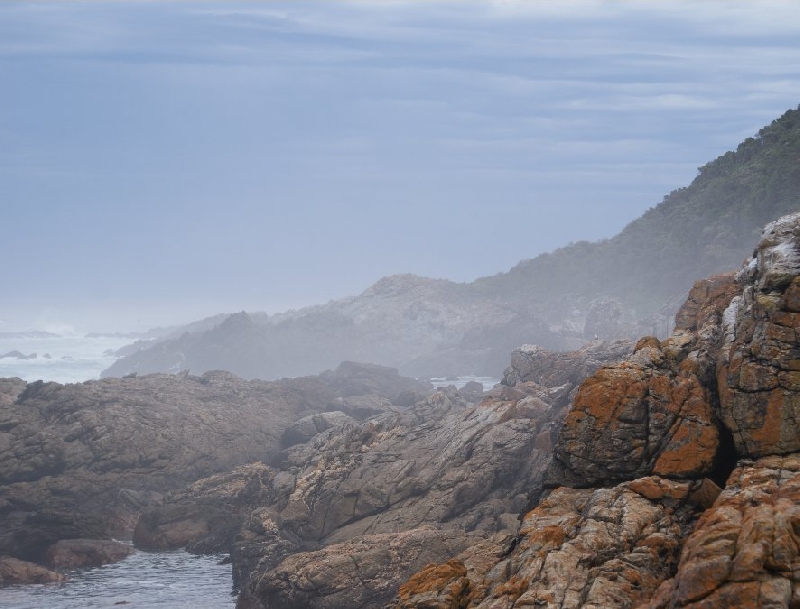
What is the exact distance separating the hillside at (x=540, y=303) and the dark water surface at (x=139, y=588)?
1848 inches

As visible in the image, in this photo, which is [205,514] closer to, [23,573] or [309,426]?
[23,573]

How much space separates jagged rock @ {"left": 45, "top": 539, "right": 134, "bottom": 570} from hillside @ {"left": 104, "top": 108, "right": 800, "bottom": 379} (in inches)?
1896

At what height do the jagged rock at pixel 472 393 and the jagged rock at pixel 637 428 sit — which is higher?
the jagged rock at pixel 637 428

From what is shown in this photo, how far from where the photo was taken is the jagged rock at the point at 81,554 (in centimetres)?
3320

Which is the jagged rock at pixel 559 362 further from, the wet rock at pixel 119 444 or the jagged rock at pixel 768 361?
the jagged rock at pixel 768 361

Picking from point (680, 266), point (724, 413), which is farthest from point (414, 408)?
point (680, 266)

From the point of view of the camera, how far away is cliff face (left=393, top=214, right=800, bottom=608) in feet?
A: 37.2

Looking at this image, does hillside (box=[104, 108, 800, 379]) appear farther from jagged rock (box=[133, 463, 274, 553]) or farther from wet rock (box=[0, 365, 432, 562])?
jagged rock (box=[133, 463, 274, 553])

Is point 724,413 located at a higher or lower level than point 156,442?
higher

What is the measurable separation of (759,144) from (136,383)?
72.0 meters

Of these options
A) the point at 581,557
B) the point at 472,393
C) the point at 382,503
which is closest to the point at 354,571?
the point at 382,503

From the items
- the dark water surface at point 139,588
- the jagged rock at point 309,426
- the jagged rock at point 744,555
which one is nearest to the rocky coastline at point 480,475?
the jagged rock at point 744,555

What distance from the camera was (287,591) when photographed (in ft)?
79.9

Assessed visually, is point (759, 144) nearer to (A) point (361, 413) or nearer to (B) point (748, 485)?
(A) point (361, 413)
